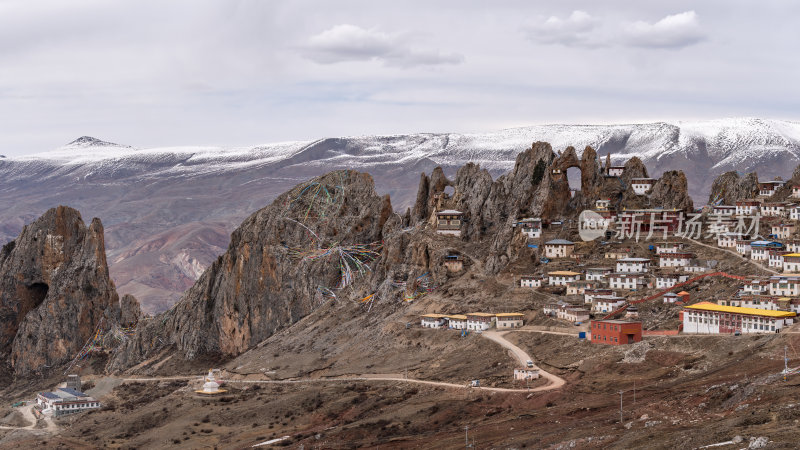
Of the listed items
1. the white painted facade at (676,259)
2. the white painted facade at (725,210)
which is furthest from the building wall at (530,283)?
the white painted facade at (725,210)

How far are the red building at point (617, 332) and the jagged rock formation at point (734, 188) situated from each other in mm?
61467

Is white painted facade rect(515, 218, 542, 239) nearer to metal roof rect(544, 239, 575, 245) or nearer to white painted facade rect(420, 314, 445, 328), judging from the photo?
metal roof rect(544, 239, 575, 245)

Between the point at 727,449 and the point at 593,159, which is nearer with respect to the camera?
the point at 727,449

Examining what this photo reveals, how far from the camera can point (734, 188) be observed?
609 ft

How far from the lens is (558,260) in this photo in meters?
160

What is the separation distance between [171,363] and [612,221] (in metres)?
73.1

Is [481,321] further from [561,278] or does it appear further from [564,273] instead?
[564,273]

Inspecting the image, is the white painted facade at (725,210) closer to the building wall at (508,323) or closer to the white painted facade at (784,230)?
the white painted facade at (784,230)

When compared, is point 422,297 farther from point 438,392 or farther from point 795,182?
point 795,182

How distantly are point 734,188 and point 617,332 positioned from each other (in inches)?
2731

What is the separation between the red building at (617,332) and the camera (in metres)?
125

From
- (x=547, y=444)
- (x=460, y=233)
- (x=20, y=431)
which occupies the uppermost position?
(x=460, y=233)

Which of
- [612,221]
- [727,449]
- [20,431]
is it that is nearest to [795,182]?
[612,221]

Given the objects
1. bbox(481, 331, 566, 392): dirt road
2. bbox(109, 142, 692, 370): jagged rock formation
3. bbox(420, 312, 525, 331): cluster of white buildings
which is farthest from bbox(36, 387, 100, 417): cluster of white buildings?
bbox(481, 331, 566, 392): dirt road
